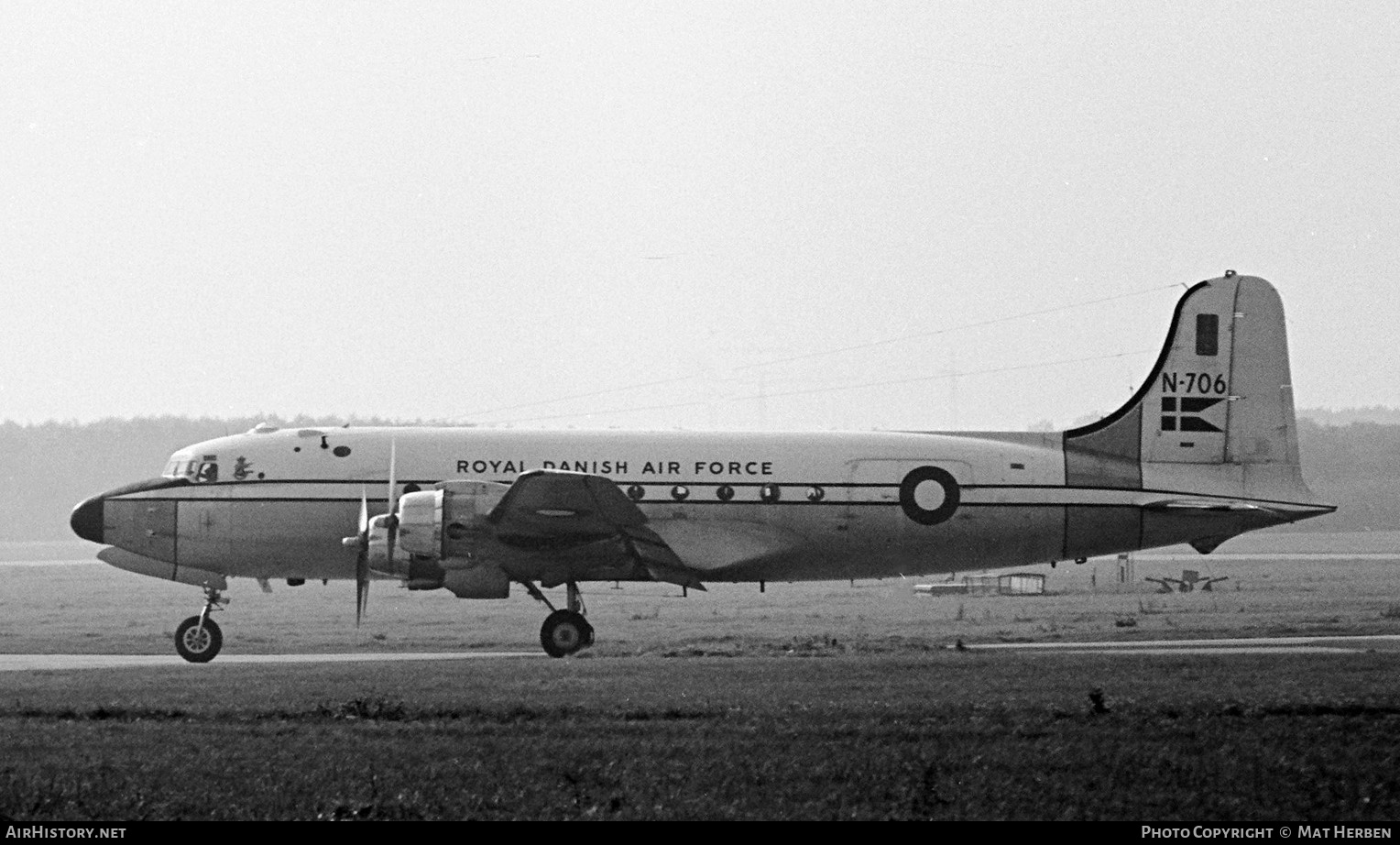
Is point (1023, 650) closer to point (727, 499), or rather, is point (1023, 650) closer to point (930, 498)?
point (930, 498)

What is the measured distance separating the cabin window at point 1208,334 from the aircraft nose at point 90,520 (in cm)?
1993

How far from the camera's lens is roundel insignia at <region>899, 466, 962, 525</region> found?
29047 millimetres

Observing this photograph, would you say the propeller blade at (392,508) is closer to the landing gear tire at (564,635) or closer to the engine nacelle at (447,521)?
the engine nacelle at (447,521)

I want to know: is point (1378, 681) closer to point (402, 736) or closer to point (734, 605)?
point (402, 736)

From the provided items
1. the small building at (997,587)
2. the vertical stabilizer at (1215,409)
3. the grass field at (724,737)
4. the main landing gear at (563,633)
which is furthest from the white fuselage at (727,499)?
the small building at (997,587)

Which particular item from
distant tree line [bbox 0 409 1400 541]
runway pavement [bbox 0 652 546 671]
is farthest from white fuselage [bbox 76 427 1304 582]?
distant tree line [bbox 0 409 1400 541]

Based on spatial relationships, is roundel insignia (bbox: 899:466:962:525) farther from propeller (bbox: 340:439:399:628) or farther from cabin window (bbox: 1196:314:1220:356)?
propeller (bbox: 340:439:399:628)

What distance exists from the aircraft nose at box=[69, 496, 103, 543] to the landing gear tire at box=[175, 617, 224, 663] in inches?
88.0

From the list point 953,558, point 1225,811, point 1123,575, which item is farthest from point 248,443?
point 1123,575

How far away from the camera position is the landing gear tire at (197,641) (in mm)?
28281

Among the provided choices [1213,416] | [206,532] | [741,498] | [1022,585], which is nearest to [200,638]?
[206,532]

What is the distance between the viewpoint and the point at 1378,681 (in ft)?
69.1

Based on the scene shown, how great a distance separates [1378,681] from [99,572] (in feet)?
176
